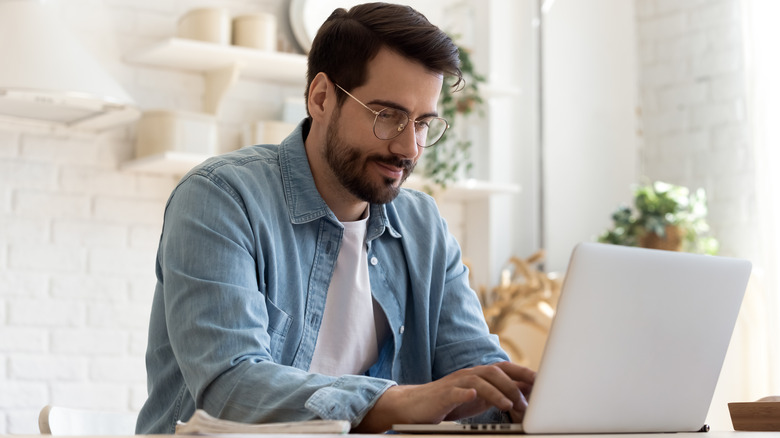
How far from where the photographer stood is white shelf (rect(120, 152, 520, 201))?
2.79 metres

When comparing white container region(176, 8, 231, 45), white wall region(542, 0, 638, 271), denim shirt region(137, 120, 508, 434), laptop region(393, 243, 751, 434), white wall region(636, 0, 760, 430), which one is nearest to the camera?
laptop region(393, 243, 751, 434)

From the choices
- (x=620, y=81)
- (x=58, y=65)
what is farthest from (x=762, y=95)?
(x=58, y=65)

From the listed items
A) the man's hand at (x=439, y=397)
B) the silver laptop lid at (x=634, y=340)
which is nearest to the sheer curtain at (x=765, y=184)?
the silver laptop lid at (x=634, y=340)

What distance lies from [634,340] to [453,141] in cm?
252

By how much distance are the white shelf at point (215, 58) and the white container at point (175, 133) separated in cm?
19

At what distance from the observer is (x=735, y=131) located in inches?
140

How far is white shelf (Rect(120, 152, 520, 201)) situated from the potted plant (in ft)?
1.42

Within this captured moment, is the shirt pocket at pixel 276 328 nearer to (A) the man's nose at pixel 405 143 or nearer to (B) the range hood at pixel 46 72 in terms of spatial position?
(A) the man's nose at pixel 405 143

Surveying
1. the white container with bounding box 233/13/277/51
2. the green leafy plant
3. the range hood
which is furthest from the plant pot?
the range hood

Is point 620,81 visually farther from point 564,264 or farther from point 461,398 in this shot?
point 461,398

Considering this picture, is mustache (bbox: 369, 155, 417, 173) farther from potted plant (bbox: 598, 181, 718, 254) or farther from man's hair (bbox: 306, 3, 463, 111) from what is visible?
potted plant (bbox: 598, 181, 718, 254)

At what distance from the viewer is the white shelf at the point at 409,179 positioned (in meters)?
2.79

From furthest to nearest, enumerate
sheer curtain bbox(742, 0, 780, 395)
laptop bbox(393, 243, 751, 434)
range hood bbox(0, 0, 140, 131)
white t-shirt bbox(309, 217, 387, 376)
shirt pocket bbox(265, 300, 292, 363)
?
sheer curtain bbox(742, 0, 780, 395)
range hood bbox(0, 0, 140, 131)
white t-shirt bbox(309, 217, 387, 376)
shirt pocket bbox(265, 300, 292, 363)
laptop bbox(393, 243, 751, 434)

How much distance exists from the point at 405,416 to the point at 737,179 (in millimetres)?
2807
